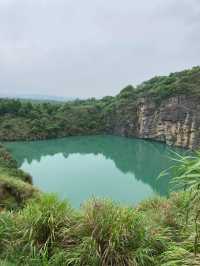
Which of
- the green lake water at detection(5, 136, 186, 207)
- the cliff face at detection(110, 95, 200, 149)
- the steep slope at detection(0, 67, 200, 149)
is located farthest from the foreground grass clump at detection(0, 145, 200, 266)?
the steep slope at detection(0, 67, 200, 149)

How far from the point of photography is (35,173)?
846 inches

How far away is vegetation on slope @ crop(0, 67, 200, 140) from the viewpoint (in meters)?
36.1

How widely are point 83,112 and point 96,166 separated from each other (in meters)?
19.9

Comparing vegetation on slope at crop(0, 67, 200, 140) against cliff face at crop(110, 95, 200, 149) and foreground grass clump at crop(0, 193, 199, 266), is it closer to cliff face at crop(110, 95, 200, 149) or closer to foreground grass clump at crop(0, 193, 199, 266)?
cliff face at crop(110, 95, 200, 149)

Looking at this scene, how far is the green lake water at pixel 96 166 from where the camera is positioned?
16.5 m

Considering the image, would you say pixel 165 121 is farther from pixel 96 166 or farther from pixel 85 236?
pixel 85 236

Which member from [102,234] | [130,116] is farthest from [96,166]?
[102,234]

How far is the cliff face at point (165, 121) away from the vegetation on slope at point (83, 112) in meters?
0.45

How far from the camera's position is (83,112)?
43.8 metres

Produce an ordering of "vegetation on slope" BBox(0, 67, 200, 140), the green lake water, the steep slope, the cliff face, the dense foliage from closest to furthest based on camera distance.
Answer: the dense foliage → the green lake water → the cliff face → the steep slope → "vegetation on slope" BBox(0, 67, 200, 140)

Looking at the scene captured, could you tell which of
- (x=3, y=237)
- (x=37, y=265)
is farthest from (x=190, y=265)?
(x=3, y=237)

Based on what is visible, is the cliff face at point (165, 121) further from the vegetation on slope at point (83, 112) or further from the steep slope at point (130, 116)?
the vegetation on slope at point (83, 112)

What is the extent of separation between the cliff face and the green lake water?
124 cm

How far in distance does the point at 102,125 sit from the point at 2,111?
441 inches
